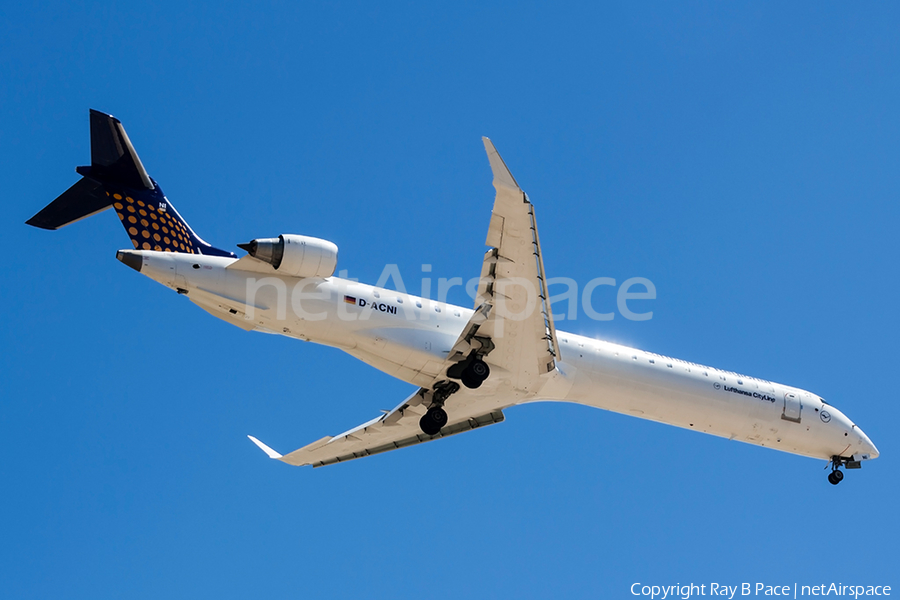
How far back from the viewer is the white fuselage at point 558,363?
1798 cm

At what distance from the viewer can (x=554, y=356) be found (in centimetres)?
1995

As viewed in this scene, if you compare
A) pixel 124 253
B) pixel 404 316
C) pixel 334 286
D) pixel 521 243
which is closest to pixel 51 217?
pixel 124 253

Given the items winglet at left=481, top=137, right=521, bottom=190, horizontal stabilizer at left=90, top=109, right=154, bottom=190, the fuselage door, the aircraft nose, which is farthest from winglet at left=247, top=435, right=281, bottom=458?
the aircraft nose

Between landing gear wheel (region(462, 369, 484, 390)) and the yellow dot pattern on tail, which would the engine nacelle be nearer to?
the yellow dot pattern on tail

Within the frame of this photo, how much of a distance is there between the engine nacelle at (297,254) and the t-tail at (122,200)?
1914 mm

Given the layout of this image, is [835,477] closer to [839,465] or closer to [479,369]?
[839,465]

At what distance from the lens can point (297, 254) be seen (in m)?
17.7

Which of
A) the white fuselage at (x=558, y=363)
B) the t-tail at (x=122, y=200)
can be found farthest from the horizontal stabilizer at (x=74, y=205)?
the white fuselage at (x=558, y=363)

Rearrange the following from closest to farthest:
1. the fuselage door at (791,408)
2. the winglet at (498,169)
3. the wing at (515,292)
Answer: the winglet at (498,169) → the wing at (515,292) → the fuselage door at (791,408)

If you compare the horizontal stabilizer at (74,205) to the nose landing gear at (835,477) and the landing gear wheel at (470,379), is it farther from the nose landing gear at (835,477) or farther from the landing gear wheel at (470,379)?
the nose landing gear at (835,477)

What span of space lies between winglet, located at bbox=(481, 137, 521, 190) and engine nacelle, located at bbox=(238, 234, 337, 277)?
4.16 meters

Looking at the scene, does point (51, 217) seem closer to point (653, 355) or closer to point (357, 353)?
point (357, 353)

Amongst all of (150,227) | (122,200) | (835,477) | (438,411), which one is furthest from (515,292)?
(835,477)

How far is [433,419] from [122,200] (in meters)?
8.67
